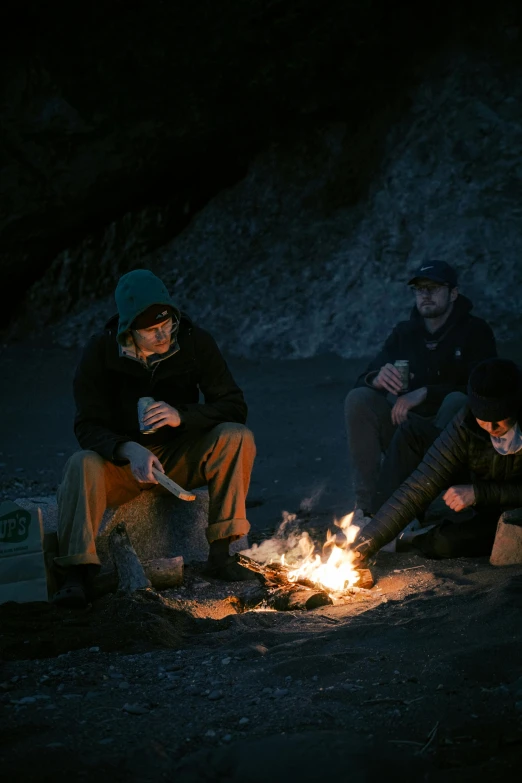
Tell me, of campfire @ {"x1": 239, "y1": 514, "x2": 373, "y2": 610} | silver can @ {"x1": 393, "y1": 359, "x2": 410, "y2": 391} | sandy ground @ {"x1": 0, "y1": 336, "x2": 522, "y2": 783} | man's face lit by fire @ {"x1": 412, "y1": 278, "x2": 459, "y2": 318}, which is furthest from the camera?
man's face lit by fire @ {"x1": 412, "y1": 278, "x2": 459, "y2": 318}

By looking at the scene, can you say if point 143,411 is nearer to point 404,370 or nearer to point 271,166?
point 404,370

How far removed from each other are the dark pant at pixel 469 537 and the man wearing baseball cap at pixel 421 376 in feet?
2.49

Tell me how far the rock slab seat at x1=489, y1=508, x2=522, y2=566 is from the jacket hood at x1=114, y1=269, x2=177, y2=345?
7.01 feet

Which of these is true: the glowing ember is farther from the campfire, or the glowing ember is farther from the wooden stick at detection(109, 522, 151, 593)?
the wooden stick at detection(109, 522, 151, 593)

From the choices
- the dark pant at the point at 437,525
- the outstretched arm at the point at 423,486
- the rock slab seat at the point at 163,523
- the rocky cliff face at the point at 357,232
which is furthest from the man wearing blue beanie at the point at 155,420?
the rocky cliff face at the point at 357,232

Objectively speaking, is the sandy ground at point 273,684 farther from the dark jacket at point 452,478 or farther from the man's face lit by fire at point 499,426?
the man's face lit by fire at point 499,426

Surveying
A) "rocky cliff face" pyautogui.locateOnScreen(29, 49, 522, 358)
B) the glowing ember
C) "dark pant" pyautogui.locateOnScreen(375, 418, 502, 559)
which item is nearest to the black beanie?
"dark pant" pyautogui.locateOnScreen(375, 418, 502, 559)

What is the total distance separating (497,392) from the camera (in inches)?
180

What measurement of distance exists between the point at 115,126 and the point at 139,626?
29.8ft

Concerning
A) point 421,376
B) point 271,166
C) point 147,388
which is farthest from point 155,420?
point 271,166

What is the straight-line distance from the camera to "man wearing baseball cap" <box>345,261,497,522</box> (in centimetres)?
604

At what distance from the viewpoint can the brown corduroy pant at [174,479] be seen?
4840 millimetres

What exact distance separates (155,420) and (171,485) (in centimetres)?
39

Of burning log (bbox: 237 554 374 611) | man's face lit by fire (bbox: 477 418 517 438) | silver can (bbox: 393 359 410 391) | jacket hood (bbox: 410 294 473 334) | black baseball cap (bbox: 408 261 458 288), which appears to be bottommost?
burning log (bbox: 237 554 374 611)
